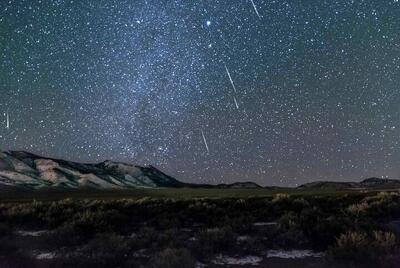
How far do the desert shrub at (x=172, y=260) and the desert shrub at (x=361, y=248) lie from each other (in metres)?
3.72

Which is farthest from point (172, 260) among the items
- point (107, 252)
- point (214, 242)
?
point (214, 242)

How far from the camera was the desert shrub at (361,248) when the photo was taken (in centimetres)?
1158

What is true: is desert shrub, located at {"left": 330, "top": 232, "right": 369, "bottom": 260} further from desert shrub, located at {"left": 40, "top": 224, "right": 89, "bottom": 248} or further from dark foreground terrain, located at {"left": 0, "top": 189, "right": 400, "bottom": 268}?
desert shrub, located at {"left": 40, "top": 224, "right": 89, "bottom": 248}

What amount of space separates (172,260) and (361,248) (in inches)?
191

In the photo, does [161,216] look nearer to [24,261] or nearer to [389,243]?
[24,261]

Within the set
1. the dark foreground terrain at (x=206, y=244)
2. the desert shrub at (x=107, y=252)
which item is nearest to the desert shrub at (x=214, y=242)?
the dark foreground terrain at (x=206, y=244)

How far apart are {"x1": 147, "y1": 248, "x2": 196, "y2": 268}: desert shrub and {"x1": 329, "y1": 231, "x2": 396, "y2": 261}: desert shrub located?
3722mm

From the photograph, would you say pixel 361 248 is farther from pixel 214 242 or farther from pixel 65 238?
pixel 65 238

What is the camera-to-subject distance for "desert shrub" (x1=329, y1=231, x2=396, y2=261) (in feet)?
38.0

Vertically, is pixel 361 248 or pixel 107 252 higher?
pixel 361 248

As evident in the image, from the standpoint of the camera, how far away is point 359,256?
11.5 metres

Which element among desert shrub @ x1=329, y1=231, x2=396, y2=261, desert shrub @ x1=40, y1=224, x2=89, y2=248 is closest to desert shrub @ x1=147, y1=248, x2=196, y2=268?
desert shrub @ x1=329, y1=231, x2=396, y2=261

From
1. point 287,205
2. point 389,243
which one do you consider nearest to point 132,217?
point 287,205

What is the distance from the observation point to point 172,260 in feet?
36.6
